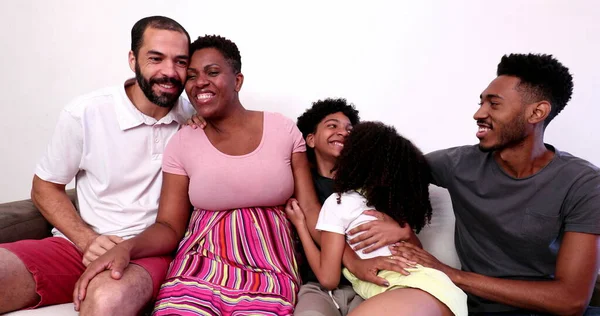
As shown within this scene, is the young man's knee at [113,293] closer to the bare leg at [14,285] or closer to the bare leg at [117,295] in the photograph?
the bare leg at [117,295]

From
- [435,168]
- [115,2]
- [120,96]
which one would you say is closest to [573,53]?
[435,168]

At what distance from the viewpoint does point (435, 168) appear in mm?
1828

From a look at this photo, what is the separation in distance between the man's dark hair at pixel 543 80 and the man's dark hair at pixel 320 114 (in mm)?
712

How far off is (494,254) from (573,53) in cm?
122

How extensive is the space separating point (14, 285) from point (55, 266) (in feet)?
0.51

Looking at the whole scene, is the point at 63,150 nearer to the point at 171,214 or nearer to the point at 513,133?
the point at 171,214

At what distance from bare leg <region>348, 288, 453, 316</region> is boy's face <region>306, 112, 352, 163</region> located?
0.71 meters

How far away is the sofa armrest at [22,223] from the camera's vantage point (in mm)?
1737

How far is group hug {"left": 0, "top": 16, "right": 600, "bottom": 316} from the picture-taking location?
1446mm

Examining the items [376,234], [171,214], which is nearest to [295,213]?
[376,234]

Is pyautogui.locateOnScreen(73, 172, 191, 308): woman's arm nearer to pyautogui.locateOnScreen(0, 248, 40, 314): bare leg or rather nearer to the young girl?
pyautogui.locateOnScreen(0, 248, 40, 314): bare leg

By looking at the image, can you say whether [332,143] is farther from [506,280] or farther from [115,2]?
[115,2]

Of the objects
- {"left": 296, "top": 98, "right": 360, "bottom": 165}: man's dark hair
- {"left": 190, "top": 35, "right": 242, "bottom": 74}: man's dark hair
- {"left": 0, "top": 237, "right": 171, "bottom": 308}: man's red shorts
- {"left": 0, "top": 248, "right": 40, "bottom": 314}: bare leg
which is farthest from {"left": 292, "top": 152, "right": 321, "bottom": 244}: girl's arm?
{"left": 0, "top": 248, "right": 40, "bottom": 314}: bare leg

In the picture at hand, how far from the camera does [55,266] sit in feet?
5.23
